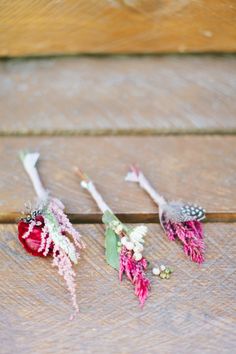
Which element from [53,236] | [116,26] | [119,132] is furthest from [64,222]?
[116,26]

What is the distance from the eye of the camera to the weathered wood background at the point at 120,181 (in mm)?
1012

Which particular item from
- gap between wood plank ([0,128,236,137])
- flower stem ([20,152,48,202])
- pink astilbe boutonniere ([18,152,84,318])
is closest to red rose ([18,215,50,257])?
pink astilbe boutonniere ([18,152,84,318])

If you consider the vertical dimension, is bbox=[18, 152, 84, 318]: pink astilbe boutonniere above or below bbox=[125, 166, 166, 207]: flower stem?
above

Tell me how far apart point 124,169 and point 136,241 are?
28 centimetres

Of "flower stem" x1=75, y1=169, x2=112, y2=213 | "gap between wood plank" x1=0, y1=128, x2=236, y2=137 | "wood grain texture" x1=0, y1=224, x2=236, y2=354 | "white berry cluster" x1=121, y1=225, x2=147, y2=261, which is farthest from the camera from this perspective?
"gap between wood plank" x1=0, y1=128, x2=236, y2=137

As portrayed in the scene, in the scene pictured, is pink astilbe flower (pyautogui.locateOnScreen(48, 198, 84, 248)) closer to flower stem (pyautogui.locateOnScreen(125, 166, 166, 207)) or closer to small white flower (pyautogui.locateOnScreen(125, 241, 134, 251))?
small white flower (pyautogui.locateOnScreen(125, 241, 134, 251))

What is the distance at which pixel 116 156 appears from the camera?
140 centimetres

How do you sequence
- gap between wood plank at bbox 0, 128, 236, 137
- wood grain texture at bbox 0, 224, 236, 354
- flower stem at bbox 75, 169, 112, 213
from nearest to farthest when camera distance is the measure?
wood grain texture at bbox 0, 224, 236, 354
flower stem at bbox 75, 169, 112, 213
gap between wood plank at bbox 0, 128, 236, 137

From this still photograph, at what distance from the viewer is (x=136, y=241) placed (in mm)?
1116

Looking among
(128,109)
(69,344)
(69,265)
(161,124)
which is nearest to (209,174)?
(161,124)

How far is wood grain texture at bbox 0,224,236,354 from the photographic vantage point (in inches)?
39.0

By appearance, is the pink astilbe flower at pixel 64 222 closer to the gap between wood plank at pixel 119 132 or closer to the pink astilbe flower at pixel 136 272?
the pink astilbe flower at pixel 136 272

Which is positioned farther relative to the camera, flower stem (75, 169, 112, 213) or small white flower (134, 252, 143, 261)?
flower stem (75, 169, 112, 213)

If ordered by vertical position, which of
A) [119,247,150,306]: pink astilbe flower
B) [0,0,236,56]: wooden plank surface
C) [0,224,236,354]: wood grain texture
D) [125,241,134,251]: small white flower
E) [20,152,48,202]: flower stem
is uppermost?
[0,0,236,56]: wooden plank surface
